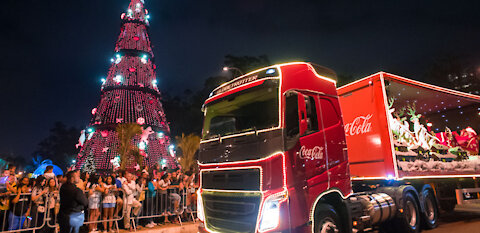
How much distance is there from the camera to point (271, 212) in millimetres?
4434

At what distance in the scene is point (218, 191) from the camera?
5113 mm

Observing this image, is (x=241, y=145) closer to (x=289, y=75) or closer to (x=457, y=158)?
(x=289, y=75)

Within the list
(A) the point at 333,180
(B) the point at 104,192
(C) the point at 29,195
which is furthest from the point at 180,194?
(A) the point at 333,180

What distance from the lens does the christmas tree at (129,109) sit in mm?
23453

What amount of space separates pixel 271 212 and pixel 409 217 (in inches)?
202

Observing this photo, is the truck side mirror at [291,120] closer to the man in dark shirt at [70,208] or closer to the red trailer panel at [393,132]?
the red trailer panel at [393,132]

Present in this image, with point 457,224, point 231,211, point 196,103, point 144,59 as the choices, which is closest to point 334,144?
point 231,211

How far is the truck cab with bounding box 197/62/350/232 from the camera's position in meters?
4.50

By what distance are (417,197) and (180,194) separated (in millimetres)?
7801

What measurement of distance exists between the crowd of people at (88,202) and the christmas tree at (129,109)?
13.3 m

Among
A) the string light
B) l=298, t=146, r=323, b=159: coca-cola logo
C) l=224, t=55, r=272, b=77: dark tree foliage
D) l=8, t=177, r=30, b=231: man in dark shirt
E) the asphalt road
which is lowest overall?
the asphalt road

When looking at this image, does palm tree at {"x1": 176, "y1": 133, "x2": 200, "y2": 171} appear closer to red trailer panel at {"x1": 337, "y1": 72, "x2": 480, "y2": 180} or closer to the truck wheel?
red trailer panel at {"x1": 337, "y1": 72, "x2": 480, "y2": 180}

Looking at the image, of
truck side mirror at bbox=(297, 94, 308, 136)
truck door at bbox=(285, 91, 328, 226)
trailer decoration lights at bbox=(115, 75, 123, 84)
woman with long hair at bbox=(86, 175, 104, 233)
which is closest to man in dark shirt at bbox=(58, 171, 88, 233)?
woman with long hair at bbox=(86, 175, 104, 233)

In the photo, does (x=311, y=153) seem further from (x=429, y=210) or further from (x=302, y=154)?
(x=429, y=210)
